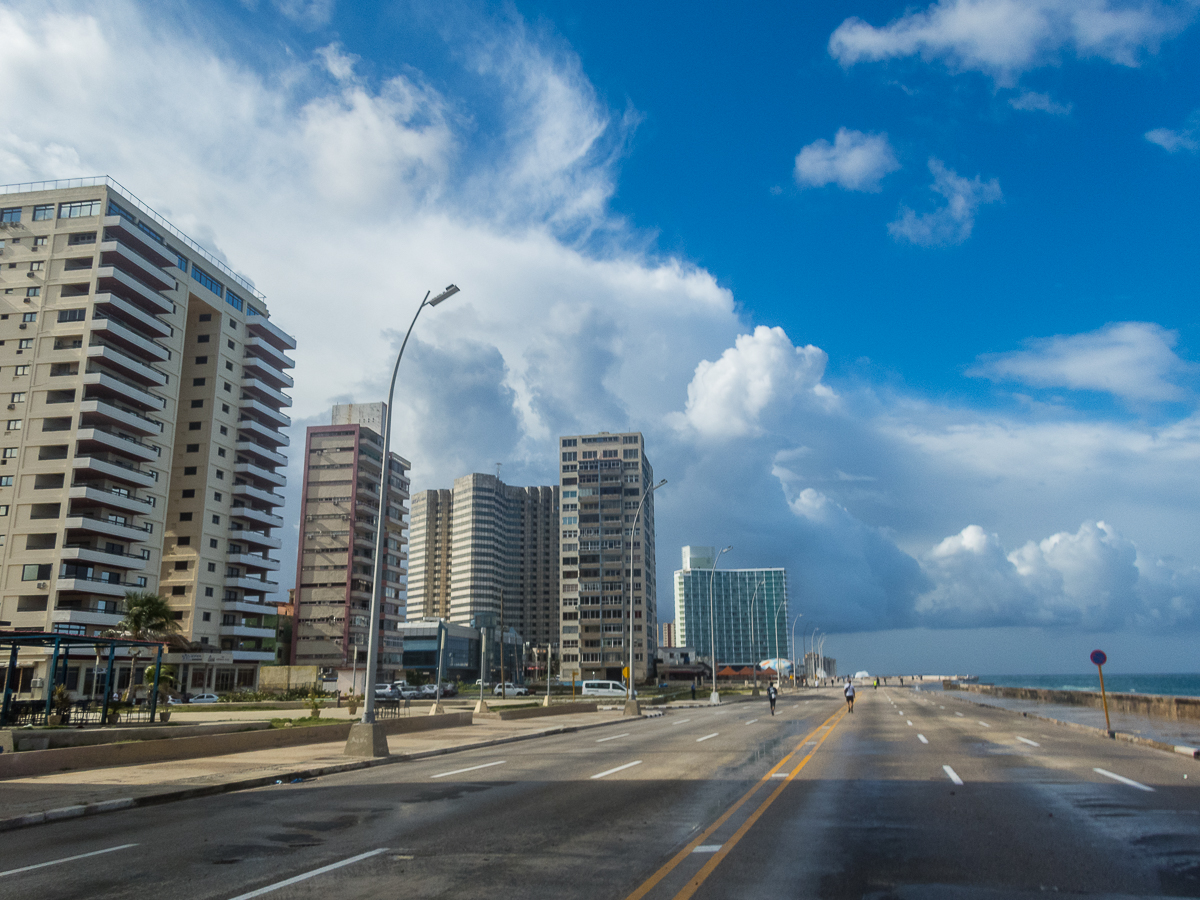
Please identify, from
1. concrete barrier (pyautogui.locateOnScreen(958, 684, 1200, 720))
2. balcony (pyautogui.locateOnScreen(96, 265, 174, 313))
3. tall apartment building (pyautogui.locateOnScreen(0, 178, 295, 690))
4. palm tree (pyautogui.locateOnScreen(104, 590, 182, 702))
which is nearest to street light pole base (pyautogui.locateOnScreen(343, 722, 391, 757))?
concrete barrier (pyautogui.locateOnScreen(958, 684, 1200, 720))

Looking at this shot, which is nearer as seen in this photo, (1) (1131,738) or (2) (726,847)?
(2) (726,847)

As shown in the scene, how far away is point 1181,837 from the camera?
29.9ft

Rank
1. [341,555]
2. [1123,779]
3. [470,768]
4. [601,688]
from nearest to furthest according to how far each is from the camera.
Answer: [1123,779] < [470,768] < [601,688] < [341,555]

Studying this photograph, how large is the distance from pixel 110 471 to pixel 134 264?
19.1m

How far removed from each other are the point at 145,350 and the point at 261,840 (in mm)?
75123

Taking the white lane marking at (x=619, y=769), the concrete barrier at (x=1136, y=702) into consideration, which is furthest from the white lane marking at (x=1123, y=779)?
the concrete barrier at (x=1136, y=702)

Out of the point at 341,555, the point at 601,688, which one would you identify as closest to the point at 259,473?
the point at 341,555

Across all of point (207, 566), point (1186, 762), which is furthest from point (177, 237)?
point (1186, 762)

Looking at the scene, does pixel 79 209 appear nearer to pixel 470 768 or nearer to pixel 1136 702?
pixel 470 768

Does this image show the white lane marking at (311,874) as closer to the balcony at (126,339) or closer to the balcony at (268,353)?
the balcony at (126,339)

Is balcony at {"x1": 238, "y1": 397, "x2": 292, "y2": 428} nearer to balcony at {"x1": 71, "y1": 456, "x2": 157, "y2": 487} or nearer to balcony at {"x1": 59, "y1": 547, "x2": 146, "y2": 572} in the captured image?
balcony at {"x1": 71, "y1": 456, "x2": 157, "y2": 487}

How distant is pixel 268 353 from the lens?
9231 centimetres

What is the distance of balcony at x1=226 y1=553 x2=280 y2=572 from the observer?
84875 millimetres

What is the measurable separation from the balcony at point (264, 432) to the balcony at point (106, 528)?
1821 centimetres
